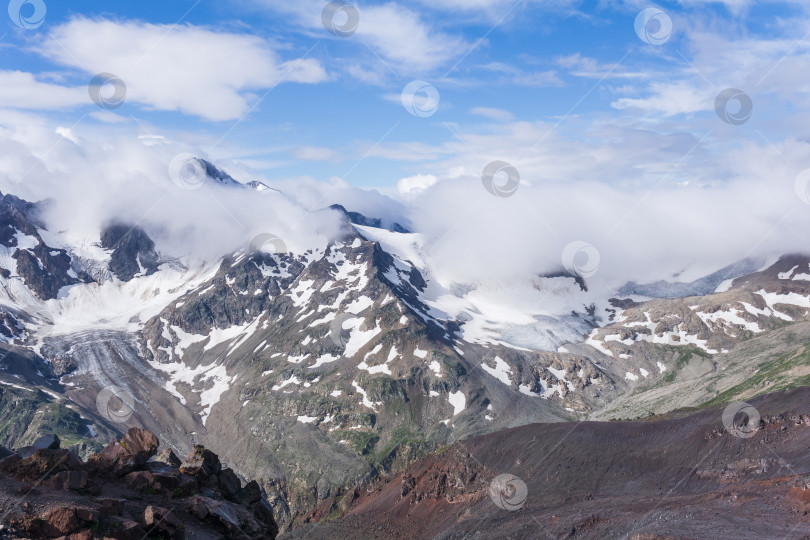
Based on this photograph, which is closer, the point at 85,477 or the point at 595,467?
the point at 85,477

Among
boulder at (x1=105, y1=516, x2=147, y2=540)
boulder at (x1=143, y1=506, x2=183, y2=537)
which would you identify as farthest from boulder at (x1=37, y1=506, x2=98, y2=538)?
boulder at (x1=143, y1=506, x2=183, y2=537)

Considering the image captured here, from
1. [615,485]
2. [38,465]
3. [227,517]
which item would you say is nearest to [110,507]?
[38,465]

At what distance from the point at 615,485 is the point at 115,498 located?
72.5m

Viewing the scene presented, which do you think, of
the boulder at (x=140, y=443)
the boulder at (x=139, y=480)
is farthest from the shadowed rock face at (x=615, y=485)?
the boulder at (x=140, y=443)

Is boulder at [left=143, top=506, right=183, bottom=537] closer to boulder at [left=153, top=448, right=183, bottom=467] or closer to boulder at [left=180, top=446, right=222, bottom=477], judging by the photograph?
boulder at [left=180, top=446, right=222, bottom=477]

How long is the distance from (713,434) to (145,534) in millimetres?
83993

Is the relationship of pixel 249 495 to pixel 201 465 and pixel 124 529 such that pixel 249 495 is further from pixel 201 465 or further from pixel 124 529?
pixel 124 529

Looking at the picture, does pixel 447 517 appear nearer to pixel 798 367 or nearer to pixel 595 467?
pixel 595 467

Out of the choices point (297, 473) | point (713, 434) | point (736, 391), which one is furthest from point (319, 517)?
point (736, 391)

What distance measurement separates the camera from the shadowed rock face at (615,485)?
58.2 m

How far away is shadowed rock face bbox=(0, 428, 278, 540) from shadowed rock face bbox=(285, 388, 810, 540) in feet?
128

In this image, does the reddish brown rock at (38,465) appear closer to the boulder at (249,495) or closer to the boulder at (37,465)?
the boulder at (37,465)

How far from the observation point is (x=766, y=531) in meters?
50.5

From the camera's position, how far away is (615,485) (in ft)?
280
